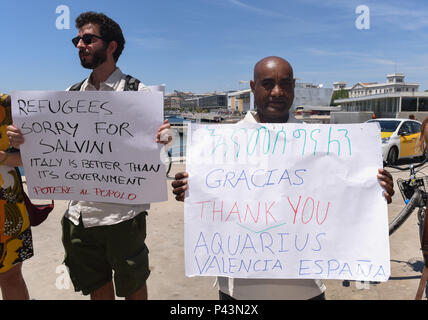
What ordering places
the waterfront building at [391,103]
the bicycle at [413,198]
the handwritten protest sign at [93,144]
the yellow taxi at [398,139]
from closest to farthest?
1. the handwritten protest sign at [93,144]
2. the bicycle at [413,198]
3. the yellow taxi at [398,139]
4. the waterfront building at [391,103]

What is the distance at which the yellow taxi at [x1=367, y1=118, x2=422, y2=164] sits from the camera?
412 inches

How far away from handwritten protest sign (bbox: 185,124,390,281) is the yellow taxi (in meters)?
9.75

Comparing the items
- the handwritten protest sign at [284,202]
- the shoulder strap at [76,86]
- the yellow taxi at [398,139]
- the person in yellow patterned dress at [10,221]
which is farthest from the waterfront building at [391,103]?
the person in yellow patterned dress at [10,221]

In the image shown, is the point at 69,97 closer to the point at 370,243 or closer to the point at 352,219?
the point at 352,219

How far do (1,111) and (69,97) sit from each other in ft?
1.62

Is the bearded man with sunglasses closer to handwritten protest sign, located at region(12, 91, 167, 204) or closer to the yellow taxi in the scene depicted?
handwritten protest sign, located at region(12, 91, 167, 204)

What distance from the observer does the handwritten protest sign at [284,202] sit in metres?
1.68

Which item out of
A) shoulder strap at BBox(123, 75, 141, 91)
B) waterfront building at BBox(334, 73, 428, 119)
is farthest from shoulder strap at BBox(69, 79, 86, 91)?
waterfront building at BBox(334, 73, 428, 119)

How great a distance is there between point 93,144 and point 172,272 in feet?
6.16

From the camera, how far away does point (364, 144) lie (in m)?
1.71

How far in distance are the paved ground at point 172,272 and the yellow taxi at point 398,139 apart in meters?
6.39

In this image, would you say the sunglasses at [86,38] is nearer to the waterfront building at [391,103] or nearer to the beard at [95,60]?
the beard at [95,60]

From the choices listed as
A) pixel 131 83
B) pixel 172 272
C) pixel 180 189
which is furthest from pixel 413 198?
pixel 131 83

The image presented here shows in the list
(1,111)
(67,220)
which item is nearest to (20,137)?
(1,111)
